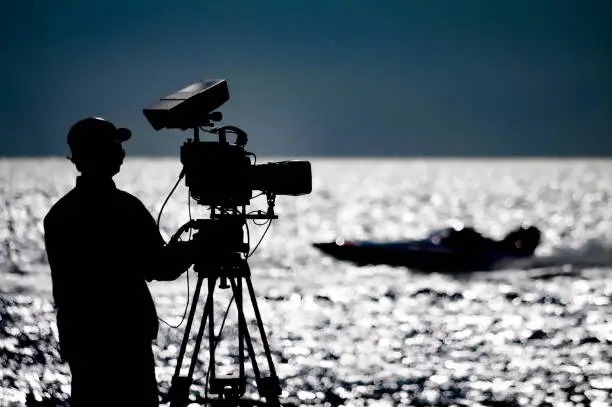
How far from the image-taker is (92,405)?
428 centimetres

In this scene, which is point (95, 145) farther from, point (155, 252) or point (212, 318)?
point (212, 318)

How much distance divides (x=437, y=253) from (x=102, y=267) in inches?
1136

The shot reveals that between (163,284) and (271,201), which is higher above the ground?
(271,201)

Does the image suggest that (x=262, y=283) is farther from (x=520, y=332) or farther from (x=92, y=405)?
(x=92, y=405)

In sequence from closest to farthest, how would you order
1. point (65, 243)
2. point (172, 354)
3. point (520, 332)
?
1. point (65, 243)
2. point (172, 354)
3. point (520, 332)

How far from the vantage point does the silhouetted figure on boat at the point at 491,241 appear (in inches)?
1272

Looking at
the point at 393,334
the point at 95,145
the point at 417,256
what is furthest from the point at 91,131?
the point at 417,256

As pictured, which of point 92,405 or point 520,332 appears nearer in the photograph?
point 92,405

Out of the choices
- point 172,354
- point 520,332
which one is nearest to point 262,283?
point 520,332

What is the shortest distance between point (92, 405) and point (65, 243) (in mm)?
757

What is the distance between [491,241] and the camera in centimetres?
3359

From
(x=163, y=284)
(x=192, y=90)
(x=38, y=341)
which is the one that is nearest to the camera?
(x=192, y=90)

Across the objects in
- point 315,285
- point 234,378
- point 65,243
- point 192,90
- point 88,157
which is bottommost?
point 315,285

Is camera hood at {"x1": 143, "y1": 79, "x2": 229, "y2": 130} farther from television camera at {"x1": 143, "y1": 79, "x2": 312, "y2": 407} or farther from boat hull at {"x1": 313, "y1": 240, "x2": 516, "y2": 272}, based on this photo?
boat hull at {"x1": 313, "y1": 240, "x2": 516, "y2": 272}
